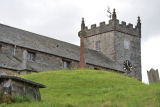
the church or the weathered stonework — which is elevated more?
the church

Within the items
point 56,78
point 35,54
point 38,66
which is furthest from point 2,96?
point 35,54

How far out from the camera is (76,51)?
150 ft

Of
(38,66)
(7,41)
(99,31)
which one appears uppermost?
(99,31)

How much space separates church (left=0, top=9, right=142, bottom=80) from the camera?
108ft

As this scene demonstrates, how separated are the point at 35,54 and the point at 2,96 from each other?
26.3 meters

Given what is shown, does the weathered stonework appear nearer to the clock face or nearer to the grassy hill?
the grassy hill

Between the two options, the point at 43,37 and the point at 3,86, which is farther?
the point at 43,37

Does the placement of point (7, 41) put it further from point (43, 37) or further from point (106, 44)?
point (106, 44)

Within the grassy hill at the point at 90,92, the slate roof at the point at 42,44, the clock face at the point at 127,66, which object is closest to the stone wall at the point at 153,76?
the grassy hill at the point at 90,92

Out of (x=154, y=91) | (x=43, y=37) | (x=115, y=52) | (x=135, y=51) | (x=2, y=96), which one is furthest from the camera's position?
(x=135, y=51)

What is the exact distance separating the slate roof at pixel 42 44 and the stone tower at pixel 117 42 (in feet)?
18.3

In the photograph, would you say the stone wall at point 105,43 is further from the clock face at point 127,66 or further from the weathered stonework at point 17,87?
the weathered stonework at point 17,87

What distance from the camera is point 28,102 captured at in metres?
10.8

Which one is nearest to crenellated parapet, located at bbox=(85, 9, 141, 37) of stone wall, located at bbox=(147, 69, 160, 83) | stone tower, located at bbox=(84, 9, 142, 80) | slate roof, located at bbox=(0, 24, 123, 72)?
stone tower, located at bbox=(84, 9, 142, 80)
